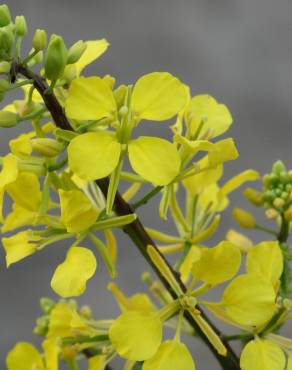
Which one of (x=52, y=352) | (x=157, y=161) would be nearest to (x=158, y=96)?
(x=157, y=161)

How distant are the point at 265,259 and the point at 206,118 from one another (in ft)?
0.53

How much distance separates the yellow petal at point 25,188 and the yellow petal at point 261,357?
0.23 metres

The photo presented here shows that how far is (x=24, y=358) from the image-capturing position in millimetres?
834

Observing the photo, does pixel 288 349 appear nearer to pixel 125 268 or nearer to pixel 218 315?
pixel 218 315

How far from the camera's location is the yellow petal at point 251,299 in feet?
2.38

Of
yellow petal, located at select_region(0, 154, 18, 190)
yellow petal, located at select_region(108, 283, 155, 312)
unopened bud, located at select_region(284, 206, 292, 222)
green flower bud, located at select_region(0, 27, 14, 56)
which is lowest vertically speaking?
yellow petal, located at select_region(108, 283, 155, 312)

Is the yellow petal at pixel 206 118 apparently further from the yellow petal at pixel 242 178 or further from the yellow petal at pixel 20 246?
the yellow petal at pixel 20 246

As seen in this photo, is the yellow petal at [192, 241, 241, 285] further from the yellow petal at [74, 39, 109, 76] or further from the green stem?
the yellow petal at [74, 39, 109, 76]

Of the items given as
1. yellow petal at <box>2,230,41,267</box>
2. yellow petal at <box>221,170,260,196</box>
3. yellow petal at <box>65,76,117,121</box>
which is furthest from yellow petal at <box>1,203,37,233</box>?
yellow petal at <box>221,170,260,196</box>

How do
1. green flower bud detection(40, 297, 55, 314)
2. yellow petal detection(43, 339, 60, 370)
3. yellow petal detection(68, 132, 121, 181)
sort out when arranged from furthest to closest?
green flower bud detection(40, 297, 55, 314)
yellow petal detection(43, 339, 60, 370)
yellow petal detection(68, 132, 121, 181)

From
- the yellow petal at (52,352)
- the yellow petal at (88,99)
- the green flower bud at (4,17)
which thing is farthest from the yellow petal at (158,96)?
the yellow petal at (52,352)

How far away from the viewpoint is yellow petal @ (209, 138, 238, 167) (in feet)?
2.39

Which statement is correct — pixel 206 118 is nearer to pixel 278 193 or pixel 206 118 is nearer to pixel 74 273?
pixel 278 193

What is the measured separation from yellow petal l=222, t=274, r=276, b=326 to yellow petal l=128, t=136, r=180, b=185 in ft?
0.38
